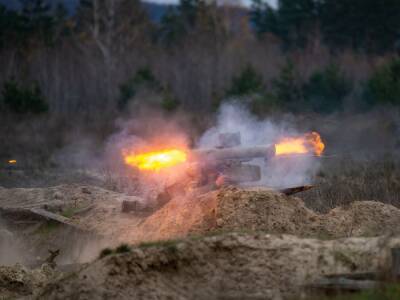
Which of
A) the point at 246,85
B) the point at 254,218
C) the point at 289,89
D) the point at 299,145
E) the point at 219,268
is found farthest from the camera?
the point at 289,89

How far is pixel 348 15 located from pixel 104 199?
3932 cm

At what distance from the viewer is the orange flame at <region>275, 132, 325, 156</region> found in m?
19.9

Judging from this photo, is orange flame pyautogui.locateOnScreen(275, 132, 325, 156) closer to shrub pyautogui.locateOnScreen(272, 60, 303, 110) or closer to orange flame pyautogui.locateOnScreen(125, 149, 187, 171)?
orange flame pyautogui.locateOnScreen(125, 149, 187, 171)

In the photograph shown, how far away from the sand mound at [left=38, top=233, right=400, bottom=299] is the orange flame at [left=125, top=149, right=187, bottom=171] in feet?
27.4

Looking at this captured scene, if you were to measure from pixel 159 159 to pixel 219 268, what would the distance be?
9218mm

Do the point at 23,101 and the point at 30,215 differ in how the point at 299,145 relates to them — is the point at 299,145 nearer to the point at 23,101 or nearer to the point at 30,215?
the point at 30,215

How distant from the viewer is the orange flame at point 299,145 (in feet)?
65.2

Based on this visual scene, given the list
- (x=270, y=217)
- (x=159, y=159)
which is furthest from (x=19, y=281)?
(x=159, y=159)

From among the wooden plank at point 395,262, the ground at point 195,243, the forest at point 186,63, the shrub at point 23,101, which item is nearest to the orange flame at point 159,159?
the ground at point 195,243

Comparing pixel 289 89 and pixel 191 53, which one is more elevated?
pixel 191 53

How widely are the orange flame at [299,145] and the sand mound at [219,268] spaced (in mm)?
9472

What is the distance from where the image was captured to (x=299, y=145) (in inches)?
790

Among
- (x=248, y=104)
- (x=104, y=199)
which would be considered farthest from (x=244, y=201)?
(x=248, y=104)

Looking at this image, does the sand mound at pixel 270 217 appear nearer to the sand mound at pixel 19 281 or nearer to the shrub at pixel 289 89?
the sand mound at pixel 19 281
